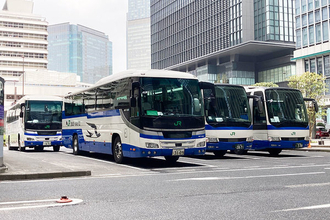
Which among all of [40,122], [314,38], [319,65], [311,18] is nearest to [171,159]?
[40,122]

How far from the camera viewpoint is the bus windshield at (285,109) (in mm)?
19938

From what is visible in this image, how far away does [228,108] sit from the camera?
18844 mm

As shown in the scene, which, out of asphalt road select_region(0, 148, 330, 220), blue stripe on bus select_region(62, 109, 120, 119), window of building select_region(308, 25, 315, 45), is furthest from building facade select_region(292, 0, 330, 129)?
asphalt road select_region(0, 148, 330, 220)

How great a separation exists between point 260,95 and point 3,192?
14.2 m

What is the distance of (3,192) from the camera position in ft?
28.5

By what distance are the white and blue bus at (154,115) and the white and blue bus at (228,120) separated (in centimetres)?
342

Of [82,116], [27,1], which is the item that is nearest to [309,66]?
[82,116]

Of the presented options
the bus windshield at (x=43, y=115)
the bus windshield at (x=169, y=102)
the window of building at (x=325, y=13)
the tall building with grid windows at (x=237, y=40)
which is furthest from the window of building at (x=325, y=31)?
the bus windshield at (x=169, y=102)

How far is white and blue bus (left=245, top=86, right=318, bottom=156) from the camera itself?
19750 mm

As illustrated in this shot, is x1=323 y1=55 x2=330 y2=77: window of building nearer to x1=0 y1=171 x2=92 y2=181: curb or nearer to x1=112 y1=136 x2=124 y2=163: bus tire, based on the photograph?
x1=112 y1=136 x2=124 y2=163: bus tire

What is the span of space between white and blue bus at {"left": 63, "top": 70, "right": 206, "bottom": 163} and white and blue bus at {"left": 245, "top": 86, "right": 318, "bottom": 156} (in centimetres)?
579

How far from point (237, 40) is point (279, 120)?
69.8 meters

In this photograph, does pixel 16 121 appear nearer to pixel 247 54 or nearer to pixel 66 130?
pixel 66 130

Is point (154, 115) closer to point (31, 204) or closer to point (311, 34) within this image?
point (31, 204)
